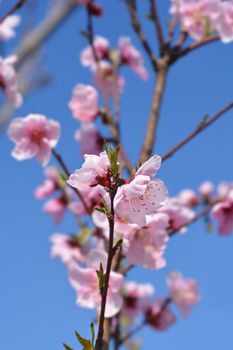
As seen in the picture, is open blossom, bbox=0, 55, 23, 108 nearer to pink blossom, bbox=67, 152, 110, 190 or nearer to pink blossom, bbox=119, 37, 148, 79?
pink blossom, bbox=119, 37, 148, 79

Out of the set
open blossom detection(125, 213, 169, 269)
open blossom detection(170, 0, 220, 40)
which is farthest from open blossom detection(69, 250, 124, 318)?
open blossom detection(170, 0, 220, 40)

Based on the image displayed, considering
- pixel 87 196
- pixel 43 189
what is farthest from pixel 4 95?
pixel 43 189

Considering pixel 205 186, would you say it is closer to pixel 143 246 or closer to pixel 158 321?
pixel 158 321

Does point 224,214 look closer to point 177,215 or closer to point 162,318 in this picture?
point 177,215

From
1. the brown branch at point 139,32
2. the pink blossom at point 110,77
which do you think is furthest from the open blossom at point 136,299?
the brown branch at point 139,32

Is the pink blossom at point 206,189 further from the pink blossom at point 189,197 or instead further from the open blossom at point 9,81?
the open blossom at point 9,81

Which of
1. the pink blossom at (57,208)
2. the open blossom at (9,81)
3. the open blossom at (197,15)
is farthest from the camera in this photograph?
the pink blossom at (57,208)

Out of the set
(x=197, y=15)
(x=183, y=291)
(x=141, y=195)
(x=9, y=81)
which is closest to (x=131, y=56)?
(x=197, y=15)
